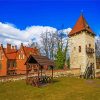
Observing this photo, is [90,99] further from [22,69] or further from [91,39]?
[22,69]

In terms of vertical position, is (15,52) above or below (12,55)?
above

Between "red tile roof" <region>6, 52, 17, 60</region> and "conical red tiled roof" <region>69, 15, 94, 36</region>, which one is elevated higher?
"conical red tiled roof" <region>69, 15, 94, 36</region>

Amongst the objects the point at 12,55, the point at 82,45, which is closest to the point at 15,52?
the point at 12,55

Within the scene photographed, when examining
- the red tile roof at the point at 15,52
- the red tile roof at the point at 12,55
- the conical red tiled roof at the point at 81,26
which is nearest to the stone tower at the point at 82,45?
the conical red tiled roof at the point at 81,26

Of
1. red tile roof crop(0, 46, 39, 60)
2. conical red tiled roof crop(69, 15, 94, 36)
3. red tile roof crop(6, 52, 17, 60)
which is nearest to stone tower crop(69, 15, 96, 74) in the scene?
conical red tiled roof crop(69, 15, 94, 36)

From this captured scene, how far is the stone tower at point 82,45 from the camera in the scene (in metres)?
40.1

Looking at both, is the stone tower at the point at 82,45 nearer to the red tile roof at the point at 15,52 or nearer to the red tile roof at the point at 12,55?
the red tile roof at the point at 15,52

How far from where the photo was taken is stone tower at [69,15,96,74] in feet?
132

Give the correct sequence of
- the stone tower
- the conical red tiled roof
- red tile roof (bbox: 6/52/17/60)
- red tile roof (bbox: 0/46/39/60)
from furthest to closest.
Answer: red tile roof (bbox: 6/52/17/60) → red tile roof (bbox: 0/46/39/60) → the conical red tiled roof → the stone tower

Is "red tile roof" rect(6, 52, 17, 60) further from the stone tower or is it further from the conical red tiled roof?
the conical red tiled roof

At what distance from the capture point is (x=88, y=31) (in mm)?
41219

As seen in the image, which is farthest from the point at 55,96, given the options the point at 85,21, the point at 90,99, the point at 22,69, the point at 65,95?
the point at 22,69

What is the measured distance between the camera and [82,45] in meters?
40.4

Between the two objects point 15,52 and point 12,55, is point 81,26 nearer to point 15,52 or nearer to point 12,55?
point 15,52
